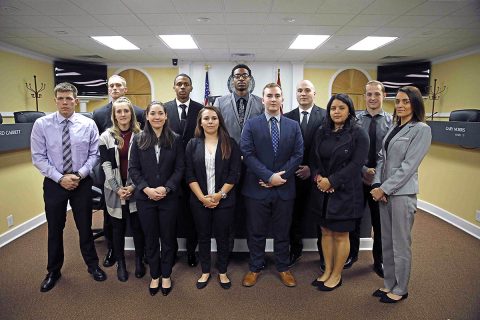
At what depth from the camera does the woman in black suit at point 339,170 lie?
7.50 ft

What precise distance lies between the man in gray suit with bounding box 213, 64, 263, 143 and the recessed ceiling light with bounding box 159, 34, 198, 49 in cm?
275

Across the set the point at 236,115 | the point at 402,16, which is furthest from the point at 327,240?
the point at 402,16

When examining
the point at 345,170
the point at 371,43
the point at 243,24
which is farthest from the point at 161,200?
the point at 371,43

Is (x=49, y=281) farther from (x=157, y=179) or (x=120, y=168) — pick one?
(x=157, y=179)

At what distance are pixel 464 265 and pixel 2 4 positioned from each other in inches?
239

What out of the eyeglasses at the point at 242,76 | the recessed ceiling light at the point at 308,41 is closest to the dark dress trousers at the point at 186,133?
the eyeglasses at the point at 242,76

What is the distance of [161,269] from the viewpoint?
254 cm

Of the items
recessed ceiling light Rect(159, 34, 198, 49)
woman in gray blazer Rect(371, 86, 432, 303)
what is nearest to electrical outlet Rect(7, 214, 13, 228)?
recessed ceiling light Rect(159, 34, 198, 49)

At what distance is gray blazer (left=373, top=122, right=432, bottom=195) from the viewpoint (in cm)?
214

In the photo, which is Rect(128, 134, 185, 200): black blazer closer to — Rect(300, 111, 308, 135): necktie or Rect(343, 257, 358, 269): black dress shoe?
Rect(300, 111, 308, 135): necktie

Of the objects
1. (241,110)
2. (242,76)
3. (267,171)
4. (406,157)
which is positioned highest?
(242,76)

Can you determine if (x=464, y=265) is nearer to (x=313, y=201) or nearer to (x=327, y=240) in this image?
(x=327, y=240)

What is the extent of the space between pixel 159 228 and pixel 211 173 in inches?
25.4

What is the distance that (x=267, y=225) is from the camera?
2.59 meters
